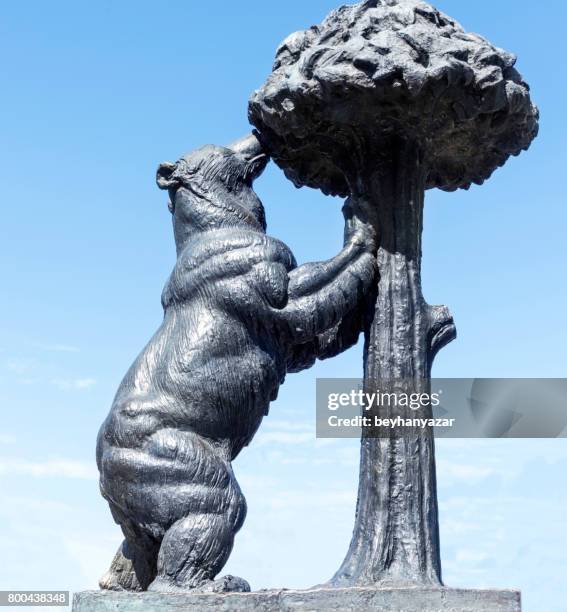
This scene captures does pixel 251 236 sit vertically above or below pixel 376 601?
above

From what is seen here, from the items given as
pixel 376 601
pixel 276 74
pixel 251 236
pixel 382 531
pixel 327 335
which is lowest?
pixel 376 601

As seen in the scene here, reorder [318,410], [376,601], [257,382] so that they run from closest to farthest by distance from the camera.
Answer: [376,601]
[257,382]
[318,410]

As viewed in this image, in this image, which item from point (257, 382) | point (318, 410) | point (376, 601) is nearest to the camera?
point (376, 601)

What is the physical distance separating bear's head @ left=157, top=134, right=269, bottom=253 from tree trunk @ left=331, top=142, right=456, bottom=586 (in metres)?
0.54

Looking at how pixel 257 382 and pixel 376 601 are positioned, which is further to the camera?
pixel 257 382

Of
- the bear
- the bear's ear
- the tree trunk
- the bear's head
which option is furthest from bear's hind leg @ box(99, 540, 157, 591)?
the bear's ear

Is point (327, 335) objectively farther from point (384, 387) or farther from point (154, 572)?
point (154, 572)

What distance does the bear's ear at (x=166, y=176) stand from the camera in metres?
4.58

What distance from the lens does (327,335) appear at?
15.2 feet

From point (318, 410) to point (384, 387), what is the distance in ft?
1.51

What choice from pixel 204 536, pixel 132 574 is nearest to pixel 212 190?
pixel 204 536

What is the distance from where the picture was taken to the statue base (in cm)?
362

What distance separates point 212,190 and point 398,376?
124 centimetres

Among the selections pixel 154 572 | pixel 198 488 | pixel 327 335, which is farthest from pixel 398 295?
pixel 154 572
